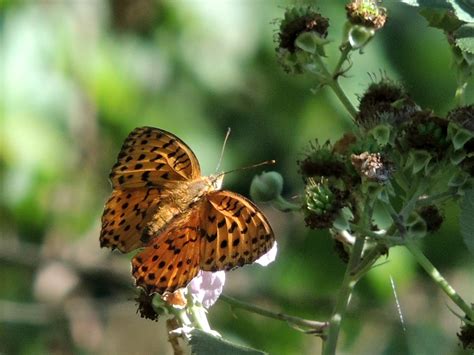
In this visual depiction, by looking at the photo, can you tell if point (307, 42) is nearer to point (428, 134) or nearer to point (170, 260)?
point (428, 134)

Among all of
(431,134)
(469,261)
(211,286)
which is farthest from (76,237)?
(431,134)

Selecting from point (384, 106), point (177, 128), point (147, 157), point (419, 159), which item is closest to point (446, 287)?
point (419, 159)

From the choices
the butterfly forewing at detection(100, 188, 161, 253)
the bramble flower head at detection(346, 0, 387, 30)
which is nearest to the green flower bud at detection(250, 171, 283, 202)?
the butterfly forewing at detection(100, 188, 161, 253)

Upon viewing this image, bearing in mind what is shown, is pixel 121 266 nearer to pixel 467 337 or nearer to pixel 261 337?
pixel 261 337

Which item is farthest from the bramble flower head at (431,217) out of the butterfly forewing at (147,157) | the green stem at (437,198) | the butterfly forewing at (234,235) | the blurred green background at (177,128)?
the blurred green background at (177,128)

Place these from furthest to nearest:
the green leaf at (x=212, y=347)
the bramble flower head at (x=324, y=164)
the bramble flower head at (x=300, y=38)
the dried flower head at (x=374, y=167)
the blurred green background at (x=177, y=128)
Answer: the blurred green background at (x=177, y=128) → the bramble flower head at (x=300, y=38) → the bramble flower head at (x=324, y=164) → the dried flower head at (x=374, y=167) → the green leaf at (x=212, y=347)

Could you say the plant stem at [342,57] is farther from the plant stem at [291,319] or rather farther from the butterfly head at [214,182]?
the plant stem at [291,319]

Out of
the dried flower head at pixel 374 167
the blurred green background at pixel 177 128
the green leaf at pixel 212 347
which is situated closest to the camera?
the green leaf at pixel 212 347
